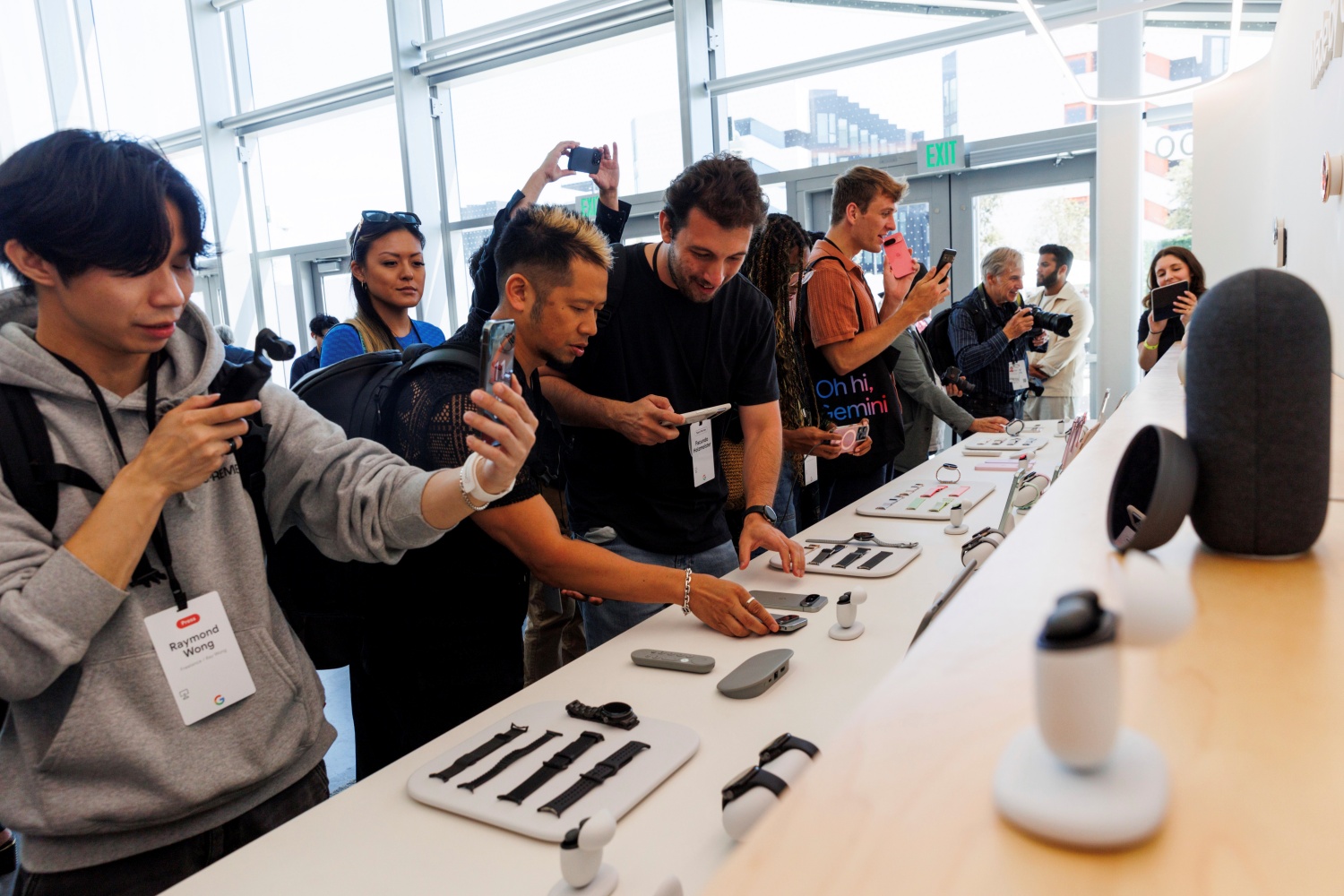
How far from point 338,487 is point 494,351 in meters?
0.33

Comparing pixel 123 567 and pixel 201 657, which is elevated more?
pixel 123 567

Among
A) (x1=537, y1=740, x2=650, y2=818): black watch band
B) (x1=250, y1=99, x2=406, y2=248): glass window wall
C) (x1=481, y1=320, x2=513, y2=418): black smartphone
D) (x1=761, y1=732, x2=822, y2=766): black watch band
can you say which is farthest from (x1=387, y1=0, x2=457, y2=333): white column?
(x1=761, y1=732, x2=822, y2=766): black watch band

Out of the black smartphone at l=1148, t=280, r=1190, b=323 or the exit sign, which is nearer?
the black smartphone at l=1148, t=280, r=1190, b=323

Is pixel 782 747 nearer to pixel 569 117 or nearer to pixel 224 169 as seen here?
pixel 569 117

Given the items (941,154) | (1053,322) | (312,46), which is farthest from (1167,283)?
(312,46)

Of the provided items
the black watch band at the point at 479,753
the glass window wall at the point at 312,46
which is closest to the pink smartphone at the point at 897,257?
the black watch band at the point at 479,753

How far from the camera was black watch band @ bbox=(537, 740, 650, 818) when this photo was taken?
98 cm

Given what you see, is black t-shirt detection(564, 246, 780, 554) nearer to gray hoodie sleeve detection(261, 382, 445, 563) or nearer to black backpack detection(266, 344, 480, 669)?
black backpack detection(266, 344, 480, 669)

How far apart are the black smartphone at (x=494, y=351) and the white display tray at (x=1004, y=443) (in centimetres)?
265

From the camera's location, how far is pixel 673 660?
1405 millimetres

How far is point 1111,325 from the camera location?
17.8 ft

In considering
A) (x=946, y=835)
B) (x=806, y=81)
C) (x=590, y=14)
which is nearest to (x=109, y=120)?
(x=590, y=14)

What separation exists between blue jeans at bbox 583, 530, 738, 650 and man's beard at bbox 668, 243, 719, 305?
62 centimetres

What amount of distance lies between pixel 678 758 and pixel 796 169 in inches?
235
